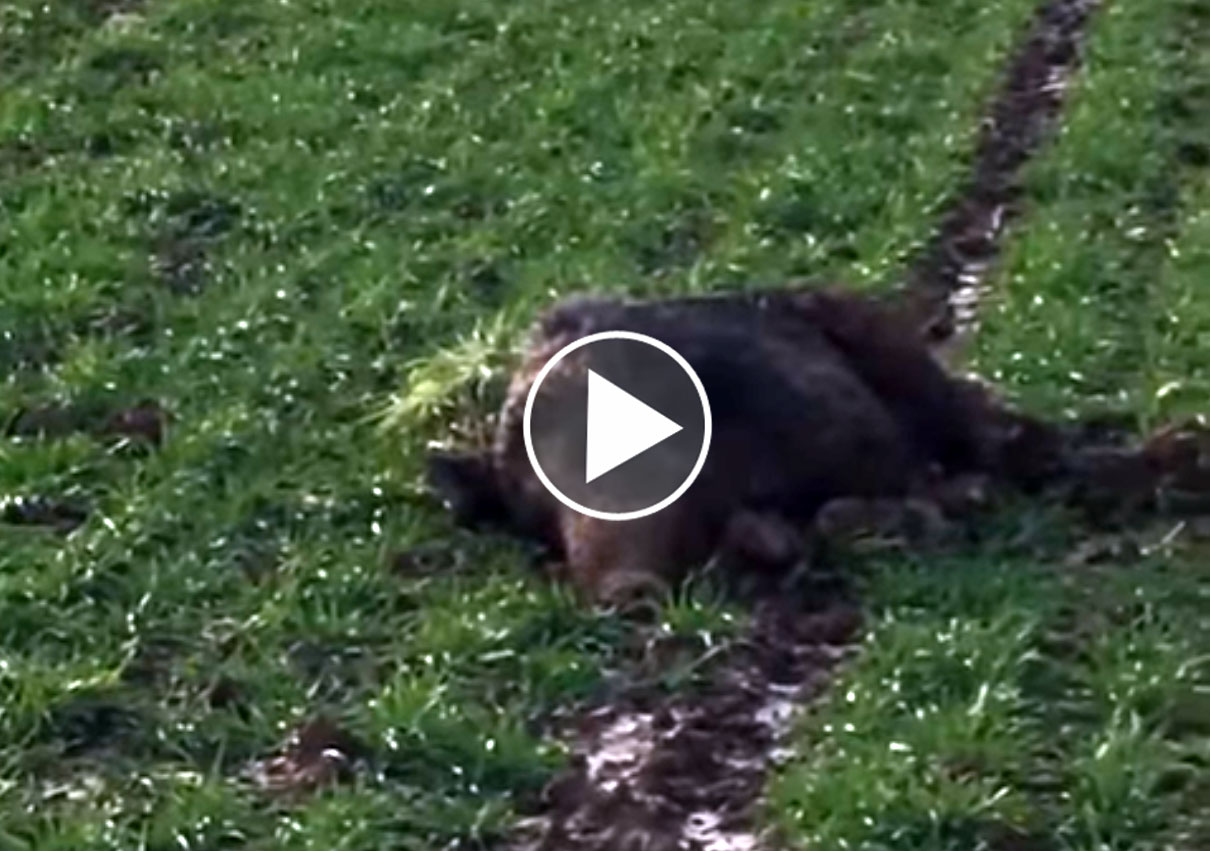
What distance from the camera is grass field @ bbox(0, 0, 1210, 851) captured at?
5641 mm

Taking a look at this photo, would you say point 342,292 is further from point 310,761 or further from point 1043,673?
point 1043,673

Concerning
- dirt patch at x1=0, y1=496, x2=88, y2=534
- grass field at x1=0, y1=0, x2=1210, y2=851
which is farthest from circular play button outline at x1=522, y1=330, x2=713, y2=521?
dirt patch at x1=0, y1=496, x2=88, y2=534

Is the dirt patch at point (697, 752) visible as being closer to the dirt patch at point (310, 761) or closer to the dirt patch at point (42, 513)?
the dirt patch at point (310, 761)

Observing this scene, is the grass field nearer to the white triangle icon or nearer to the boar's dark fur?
the boar's dark fur

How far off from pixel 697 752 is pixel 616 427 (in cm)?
100

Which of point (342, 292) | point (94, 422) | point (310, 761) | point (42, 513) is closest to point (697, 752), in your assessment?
point (310, 761)

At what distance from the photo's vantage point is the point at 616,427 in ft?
21.3

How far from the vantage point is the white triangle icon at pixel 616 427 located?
6.43 metres

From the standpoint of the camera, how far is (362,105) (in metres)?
10.8

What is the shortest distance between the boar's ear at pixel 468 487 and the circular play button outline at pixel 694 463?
0.62 feet

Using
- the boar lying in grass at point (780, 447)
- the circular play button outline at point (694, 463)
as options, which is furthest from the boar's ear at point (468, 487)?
the circular play button outline at point (694, 463)

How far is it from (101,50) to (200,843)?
6630 millimetres

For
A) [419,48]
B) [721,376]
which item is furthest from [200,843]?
[419,48]

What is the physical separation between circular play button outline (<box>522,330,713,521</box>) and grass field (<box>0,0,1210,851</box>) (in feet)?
0.62
